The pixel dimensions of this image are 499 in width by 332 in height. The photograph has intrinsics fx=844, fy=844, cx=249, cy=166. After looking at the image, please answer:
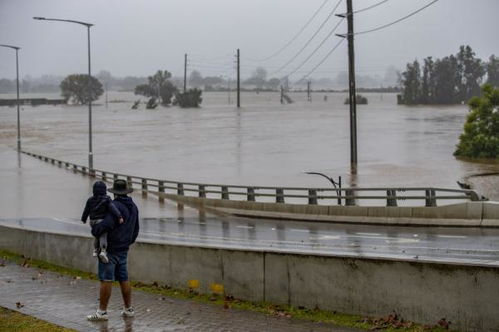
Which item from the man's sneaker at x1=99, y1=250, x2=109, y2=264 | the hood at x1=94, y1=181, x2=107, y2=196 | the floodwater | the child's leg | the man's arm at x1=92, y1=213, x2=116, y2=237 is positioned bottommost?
the floodwater

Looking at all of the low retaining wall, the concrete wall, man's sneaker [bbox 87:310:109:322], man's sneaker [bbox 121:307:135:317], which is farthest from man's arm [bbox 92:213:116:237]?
→ the low retaining wall

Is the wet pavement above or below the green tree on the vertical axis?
below

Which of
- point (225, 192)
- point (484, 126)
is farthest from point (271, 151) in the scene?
point (225, 192)

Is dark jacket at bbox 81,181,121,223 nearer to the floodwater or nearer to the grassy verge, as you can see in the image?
the grassy verge

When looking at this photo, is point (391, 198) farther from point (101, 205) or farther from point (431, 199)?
point (101, 205)

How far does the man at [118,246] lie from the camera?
11117 millimetres

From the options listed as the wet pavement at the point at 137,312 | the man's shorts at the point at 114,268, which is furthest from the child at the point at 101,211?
the wet pavement at the point at 137,312

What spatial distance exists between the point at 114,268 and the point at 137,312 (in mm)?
844

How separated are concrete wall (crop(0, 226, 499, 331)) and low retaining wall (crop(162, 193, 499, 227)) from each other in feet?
51.9

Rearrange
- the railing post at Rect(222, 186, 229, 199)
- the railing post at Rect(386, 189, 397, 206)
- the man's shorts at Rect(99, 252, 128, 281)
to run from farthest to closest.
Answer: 1. the railing post at Rect(222, 186, 229, 199)
2. the railing post at Rect(386, 189, 397, 206)
3. the man's shorts at Rect(99, 252, 128, 281)

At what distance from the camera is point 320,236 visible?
26.4 m

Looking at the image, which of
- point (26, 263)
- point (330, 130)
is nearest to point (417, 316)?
point (26, 263)

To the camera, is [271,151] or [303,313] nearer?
[303,313]

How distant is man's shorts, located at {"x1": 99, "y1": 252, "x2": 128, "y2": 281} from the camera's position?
36.8ft
